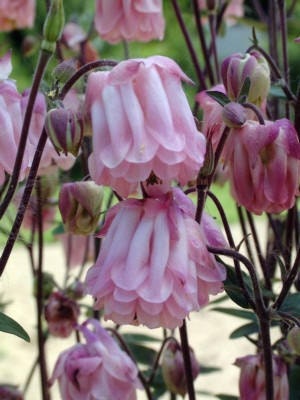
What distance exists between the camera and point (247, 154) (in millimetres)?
633

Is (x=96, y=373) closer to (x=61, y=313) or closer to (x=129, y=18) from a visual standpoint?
(x=61, y=313)

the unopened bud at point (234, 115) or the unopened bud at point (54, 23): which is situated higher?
the unopened bud at point (54, 23)

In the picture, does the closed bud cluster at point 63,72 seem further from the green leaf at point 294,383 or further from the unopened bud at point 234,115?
the green leaf at point 294,383

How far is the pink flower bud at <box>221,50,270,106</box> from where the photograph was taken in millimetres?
663

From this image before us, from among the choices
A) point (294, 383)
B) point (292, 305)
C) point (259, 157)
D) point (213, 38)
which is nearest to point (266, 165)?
point (259, 157)

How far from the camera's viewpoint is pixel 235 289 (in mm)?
657

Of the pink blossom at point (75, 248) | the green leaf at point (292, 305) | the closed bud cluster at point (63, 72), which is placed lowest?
the pink blossom at point (75, 248)

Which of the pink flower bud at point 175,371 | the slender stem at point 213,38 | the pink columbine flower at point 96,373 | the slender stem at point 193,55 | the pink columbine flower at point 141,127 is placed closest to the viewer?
the pink columbine flower at point 141,127

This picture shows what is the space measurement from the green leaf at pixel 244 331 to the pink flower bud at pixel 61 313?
0.19m

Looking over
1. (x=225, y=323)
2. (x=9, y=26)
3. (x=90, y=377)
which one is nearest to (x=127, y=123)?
(x=90, y=377)

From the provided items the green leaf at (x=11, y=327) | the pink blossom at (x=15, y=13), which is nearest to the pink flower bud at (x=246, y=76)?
the green leaf at (x=11, y=327)

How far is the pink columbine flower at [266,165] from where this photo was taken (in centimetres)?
61

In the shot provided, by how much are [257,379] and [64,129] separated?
0.32 meters

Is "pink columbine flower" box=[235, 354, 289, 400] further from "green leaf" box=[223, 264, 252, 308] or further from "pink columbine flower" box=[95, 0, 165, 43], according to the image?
"pink columbine flower" box=[95, 0, 165, 43]
